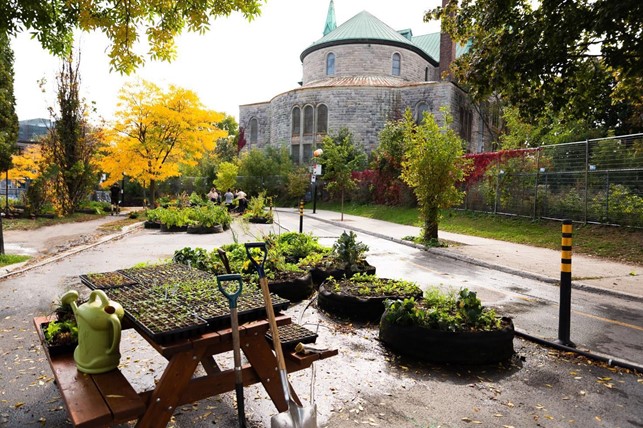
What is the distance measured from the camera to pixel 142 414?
A: 8.66 ft

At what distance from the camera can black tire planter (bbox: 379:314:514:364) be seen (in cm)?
438

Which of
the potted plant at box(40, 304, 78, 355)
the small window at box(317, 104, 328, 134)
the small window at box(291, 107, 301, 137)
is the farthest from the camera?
the small window at box(291, 107, 301, 137)

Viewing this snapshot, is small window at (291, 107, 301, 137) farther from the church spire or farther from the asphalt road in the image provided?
the asphalt road

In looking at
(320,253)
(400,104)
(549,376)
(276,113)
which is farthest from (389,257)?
(276,113)

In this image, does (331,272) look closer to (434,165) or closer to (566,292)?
(566,292)

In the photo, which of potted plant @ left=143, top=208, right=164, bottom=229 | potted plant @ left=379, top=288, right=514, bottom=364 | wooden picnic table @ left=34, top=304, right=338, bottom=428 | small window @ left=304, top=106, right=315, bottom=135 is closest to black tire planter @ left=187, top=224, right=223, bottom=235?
potted plant @ left=143, top=208, right=164, bottom=229

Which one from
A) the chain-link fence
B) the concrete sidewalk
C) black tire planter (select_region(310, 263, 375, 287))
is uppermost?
the chain-link fence

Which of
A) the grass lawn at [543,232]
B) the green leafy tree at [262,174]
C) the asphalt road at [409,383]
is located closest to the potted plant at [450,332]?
the asphalt road at [409,383]

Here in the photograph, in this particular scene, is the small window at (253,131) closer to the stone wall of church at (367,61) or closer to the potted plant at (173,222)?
the stone wall of church at (367,61)

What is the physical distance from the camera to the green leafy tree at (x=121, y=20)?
24.3ft

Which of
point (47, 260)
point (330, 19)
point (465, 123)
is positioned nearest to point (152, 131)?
point (47, 260)

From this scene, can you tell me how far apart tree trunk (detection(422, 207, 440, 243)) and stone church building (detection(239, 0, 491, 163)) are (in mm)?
31252

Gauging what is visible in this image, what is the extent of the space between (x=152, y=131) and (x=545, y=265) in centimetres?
2203

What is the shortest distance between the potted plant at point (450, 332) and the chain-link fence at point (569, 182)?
38.0 feet
